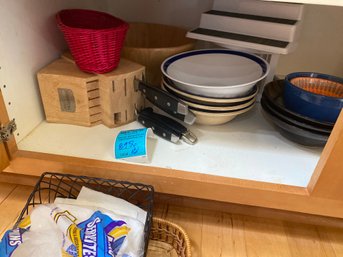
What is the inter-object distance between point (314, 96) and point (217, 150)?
0.72 feet

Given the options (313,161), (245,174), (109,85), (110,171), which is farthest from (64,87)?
(313,161)

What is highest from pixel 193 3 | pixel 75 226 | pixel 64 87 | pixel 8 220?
pixel 193 3

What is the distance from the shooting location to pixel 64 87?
24.8 inches

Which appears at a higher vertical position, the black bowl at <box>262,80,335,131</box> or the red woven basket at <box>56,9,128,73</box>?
the red woven basket at <box>56,9,128,73</box>

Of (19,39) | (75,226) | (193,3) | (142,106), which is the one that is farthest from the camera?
(193,3)

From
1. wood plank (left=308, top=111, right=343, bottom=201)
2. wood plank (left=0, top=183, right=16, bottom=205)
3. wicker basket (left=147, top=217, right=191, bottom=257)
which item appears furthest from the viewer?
wood plank (left=0, top=183, right=16, bottom=205)

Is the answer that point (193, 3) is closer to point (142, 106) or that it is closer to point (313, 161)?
point (142, 106)

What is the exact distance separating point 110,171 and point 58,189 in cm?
16

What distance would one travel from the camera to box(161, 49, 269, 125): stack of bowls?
61 centimetres

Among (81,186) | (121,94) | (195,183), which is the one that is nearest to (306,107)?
(195,183)

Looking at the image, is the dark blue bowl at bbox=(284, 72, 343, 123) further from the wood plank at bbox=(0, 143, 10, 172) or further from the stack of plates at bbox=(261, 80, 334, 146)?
the wood plank at bbox=(0, 143, 10, 172)

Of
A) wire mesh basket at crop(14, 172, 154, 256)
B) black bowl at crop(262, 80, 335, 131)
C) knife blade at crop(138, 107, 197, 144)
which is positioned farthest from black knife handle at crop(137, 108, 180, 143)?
black bowl at crop(262, 80, 335, 131)

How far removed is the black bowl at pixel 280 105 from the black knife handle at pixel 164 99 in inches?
7.7

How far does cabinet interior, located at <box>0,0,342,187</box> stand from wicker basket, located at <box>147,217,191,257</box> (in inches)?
4.6
